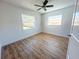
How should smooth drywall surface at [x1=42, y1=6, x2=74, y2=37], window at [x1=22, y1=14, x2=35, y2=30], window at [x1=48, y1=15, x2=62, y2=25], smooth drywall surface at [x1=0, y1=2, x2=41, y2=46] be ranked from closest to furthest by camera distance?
1. smooth drywall surface at [x1=0, y1=2, x2=41, y2=46]
2. smooth drywall surface at [x1=42, y1=6, x2=74, y2=37]
3. window at [x1=22, y1=14, x2=35, y2=30]
4. window at [x1=48, y1=15, x2=62, y2=25]

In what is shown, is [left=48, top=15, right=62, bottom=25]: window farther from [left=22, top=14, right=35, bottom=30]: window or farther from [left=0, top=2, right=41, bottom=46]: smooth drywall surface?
[left=0, top=2, right=41, bottom=46]: smooth drywall surface

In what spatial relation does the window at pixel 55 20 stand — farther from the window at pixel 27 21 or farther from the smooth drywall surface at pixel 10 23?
the smooth drywall surface at pixel 10 23

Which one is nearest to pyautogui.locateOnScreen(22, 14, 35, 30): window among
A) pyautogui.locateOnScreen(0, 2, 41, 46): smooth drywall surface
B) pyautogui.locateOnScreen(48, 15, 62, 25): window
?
pyautogui.locateOnScreen(0, 2, 41, 46): smooth drywall surface

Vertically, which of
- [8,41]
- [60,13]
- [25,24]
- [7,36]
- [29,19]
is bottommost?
[8,41]

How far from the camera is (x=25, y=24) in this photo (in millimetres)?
5016

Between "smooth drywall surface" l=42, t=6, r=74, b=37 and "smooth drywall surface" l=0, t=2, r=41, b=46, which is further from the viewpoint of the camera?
"smooth drywall surface" l=42, t=6, r=74, b=37

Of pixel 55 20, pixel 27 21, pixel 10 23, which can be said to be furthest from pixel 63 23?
pixel 10 23

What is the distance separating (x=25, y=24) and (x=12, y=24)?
1.30 meters

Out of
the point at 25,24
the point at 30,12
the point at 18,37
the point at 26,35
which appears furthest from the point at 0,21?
the point at 30,12

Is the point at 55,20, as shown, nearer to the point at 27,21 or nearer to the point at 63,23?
the point at 63,23

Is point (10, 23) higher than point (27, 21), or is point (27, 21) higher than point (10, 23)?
point (27, 21)

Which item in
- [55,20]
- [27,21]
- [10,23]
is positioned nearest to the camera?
[10,23]

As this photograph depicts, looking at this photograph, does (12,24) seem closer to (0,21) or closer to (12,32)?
(12,32)

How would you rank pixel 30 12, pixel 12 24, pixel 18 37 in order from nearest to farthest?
pixel 12 24
pixel 18 37
pixel 30 12
